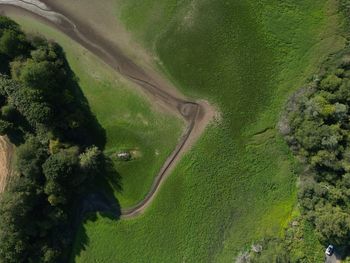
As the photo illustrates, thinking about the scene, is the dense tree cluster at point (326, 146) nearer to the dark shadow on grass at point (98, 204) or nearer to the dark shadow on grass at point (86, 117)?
the dark shadow on grass at point (98, 204)

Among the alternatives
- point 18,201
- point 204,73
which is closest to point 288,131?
point 204,73

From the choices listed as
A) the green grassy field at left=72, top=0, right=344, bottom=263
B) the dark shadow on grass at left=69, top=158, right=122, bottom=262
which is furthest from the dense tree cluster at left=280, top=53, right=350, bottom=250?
the dark shadow on grass at left=69, top=158, right=122, bottom=262

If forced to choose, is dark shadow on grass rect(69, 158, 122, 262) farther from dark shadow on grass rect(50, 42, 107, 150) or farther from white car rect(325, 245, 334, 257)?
white car rect(325, 245, 334, 257)

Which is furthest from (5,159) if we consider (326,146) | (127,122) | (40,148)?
(326,146)

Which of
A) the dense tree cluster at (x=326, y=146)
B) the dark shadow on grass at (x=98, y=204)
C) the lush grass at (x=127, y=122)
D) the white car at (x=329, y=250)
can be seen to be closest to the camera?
the dense tree cluster at (x=326, y=146)

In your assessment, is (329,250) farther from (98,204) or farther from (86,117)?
(86,117)

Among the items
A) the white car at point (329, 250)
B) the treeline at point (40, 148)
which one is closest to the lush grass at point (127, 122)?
the treeline at point (40, 148)

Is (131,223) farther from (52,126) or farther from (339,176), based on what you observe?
(339,176)
